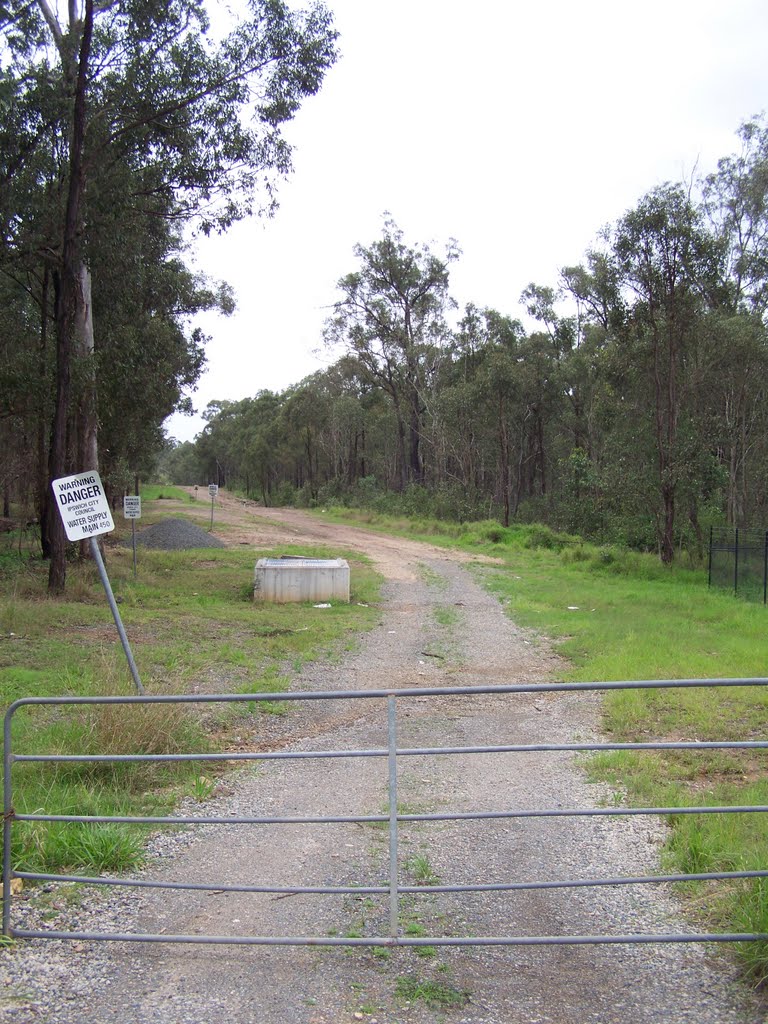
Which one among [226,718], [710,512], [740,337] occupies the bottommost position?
[226,718]

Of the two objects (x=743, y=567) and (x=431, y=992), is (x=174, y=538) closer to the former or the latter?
(x=743, y=567)

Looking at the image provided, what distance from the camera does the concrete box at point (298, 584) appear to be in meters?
18.8

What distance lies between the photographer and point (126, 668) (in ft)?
30.8

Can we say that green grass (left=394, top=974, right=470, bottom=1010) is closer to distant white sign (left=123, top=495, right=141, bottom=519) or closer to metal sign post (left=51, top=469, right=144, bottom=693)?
metal sign post (left=51, top=469, right=144, bottom=693)

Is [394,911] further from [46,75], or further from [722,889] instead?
[46,75]

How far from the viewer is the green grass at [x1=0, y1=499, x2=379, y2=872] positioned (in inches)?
230

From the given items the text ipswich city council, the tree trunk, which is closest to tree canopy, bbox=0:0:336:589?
the tree trunk

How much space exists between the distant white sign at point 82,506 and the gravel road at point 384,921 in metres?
2.65

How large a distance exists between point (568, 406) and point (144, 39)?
37.5 metres

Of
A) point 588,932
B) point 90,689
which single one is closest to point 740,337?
point 90,689

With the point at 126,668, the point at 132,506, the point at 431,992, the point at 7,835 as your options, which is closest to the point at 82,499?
the point at 126,668

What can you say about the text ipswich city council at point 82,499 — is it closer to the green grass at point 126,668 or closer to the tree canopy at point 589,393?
the green grass at point 126,668

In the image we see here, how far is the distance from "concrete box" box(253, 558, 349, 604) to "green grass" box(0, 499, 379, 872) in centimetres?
58

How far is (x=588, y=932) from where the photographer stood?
4.39m
